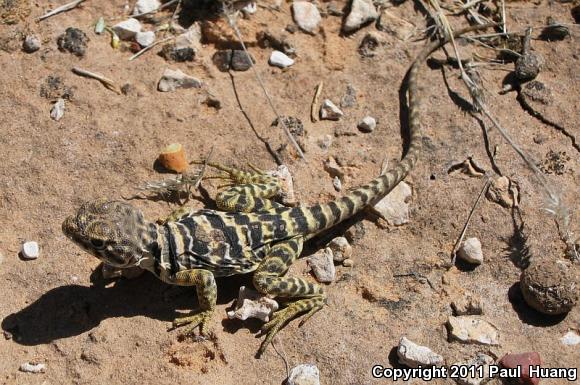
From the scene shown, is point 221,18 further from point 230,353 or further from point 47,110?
point 230,353

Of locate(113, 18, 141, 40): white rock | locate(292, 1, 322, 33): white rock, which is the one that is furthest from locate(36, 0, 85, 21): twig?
locate(292, 1, 322, 33): white rock

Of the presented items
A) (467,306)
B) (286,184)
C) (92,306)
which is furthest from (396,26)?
(92,306)

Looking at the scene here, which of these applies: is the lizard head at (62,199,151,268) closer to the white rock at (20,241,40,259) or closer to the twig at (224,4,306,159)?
the white rock at (20,241,40,259)

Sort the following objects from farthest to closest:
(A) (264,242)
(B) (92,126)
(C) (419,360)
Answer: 1. (B) (92,126)
2. (A) (264,242)
3. (C) (419,360)

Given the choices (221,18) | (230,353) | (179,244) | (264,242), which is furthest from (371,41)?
(230,353)

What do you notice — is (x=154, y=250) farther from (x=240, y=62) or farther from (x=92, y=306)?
(x=240, y=62)

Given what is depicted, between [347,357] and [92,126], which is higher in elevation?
[92,126]
